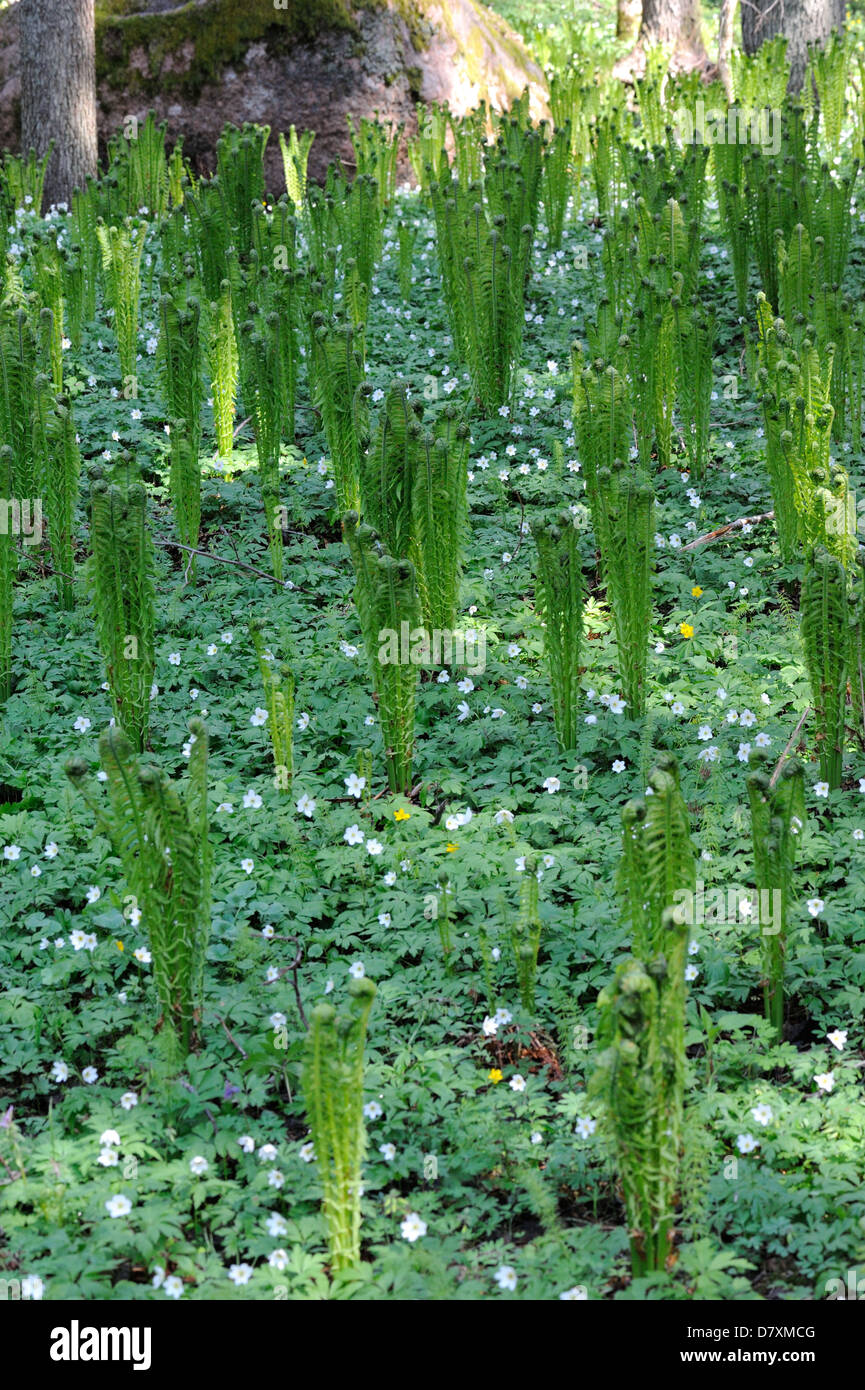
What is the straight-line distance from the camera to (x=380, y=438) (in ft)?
12.4

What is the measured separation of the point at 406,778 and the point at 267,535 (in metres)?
1.62

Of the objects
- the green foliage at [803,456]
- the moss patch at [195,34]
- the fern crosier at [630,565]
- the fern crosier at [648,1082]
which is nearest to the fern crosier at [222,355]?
the fern crosier at [630,565]

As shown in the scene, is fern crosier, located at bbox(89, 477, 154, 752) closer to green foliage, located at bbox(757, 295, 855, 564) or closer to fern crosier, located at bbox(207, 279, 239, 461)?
fern crosier, located at bbox(207, 279, 239, 461)

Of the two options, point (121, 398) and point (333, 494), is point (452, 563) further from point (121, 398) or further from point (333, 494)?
point (121, 398)

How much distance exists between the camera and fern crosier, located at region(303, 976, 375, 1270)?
7.04 ft

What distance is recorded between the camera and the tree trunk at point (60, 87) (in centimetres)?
736

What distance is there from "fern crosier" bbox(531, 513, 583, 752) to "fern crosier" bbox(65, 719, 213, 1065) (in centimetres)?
119

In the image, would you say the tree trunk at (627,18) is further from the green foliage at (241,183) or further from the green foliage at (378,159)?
the green foliage at (241,183)

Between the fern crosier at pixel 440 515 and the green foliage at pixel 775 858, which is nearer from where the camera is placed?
the green foliage at pixel 775 858

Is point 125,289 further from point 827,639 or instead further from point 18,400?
point 827,639

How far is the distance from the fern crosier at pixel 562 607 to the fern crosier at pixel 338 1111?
60.7 inches

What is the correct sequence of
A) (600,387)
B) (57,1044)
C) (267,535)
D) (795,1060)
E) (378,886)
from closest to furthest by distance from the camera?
(795,1060) < (57,1044) < (378,886) < (600,387) < (267,535)

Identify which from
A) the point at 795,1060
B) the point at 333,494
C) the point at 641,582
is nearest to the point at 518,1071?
the point at 795,1060

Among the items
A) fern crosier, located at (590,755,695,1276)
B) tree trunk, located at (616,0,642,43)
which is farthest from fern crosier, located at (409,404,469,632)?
tree trunk, located at (616,0,642,43)
